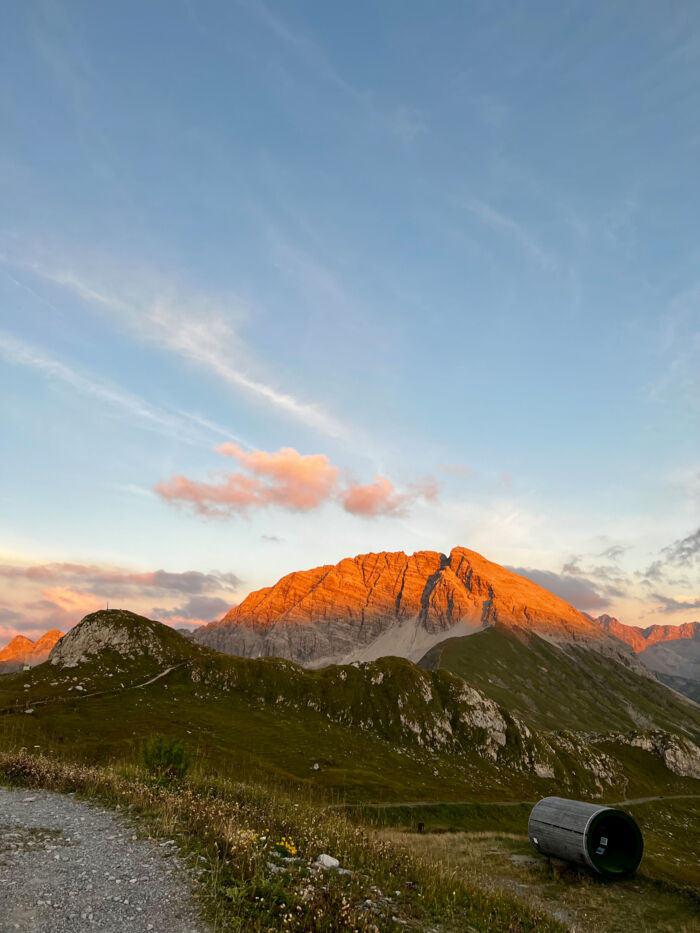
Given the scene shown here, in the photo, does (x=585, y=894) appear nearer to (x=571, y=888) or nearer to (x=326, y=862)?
(x=571, y=888)

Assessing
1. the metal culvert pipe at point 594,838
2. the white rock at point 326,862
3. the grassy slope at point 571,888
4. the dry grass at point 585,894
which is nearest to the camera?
the white rock at point 326,862

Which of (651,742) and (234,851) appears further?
(651,742)

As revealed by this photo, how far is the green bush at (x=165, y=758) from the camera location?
2449 cm

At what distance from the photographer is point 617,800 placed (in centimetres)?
11400

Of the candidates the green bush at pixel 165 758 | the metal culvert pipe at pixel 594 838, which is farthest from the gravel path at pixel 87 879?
the metal culvert pipe at pixel 594 838

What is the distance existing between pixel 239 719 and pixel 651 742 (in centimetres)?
12447

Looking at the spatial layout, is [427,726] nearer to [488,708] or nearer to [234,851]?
[488,708]

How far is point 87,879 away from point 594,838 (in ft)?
114

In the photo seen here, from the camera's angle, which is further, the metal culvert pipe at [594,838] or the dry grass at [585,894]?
the metal culvert pipe at [594,838]

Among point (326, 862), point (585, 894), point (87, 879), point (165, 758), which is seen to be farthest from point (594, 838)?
point (87, 879)

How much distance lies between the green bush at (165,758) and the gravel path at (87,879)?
26.9 ft

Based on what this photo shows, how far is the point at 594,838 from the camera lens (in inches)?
1329

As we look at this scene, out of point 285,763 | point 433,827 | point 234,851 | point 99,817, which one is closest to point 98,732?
point 285,763

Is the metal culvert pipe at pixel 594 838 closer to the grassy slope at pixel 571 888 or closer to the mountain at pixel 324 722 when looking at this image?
the grassy slope at pixel 571 888
